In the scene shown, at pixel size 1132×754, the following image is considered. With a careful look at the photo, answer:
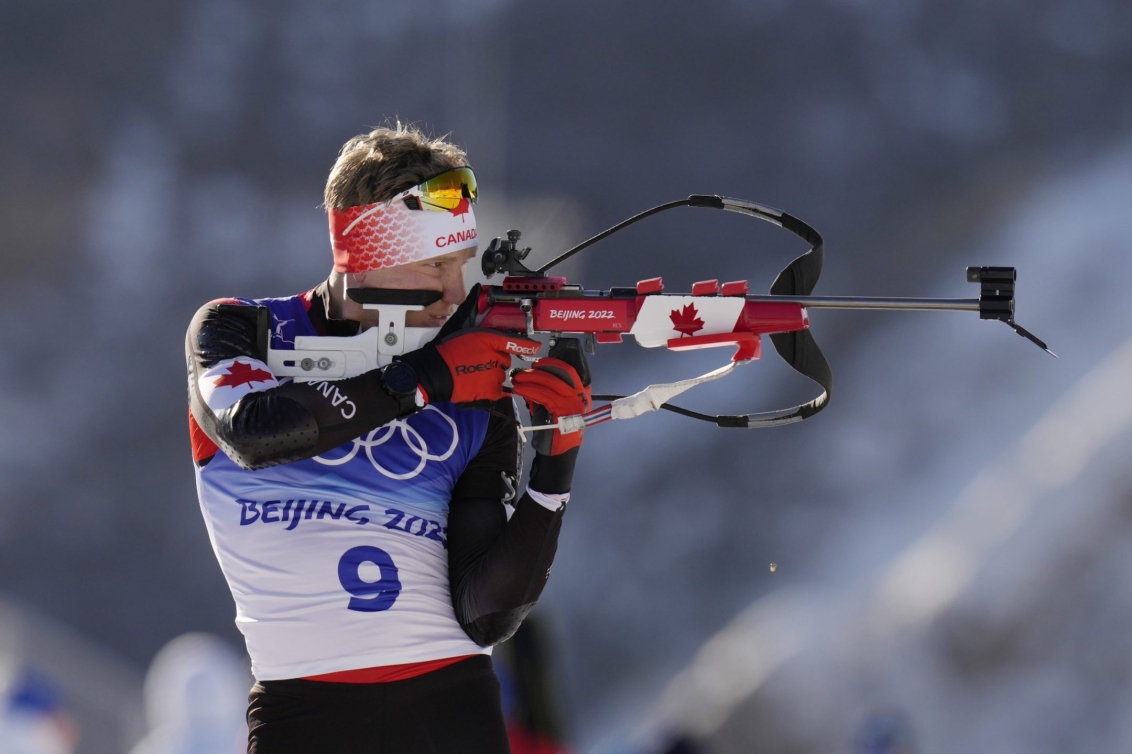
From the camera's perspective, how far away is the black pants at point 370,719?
2.37 meters

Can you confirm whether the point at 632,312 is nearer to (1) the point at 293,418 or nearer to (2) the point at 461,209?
(2) the point at 461,209

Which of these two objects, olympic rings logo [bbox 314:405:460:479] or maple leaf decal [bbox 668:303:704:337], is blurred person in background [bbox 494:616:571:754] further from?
maple leaf decal [bbox 668:303:704:337]

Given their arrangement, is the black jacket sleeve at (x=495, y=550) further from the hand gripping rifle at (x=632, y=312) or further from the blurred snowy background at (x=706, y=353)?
the blurred snowy background at (x=706, y=353)

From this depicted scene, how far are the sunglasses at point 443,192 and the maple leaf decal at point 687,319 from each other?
1.67 ft

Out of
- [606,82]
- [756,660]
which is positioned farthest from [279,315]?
[606,82]

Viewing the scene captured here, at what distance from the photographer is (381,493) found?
256cm

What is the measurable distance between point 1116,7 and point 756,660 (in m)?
3.30

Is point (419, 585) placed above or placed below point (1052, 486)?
above

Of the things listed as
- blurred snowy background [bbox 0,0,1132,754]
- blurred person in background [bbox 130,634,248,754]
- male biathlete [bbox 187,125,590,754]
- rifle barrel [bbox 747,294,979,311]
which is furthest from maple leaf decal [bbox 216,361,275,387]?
blurred snowy background [bbox 0,0,1132,754]

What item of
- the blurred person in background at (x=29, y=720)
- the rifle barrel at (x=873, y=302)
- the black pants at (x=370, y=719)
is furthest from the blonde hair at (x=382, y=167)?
the blurred person in background at (x=29, y=720)

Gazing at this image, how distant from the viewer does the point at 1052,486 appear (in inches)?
206

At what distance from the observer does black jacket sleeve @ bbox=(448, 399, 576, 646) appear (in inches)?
97.6

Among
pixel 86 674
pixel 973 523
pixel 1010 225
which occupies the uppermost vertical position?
pixel 1010 225

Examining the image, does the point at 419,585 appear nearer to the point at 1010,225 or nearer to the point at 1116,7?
the point at 1010,225
